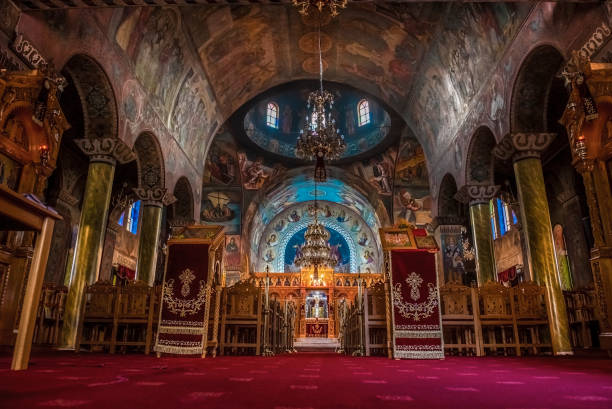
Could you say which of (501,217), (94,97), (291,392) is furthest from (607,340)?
(501,217)

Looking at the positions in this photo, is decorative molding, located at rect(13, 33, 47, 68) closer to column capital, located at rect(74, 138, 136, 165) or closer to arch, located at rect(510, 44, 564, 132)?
column capital, located at rect(74, 138, 136, 165)

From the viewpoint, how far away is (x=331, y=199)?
25.5m

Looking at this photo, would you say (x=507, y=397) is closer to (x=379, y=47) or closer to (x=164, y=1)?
(x=164, y=1)

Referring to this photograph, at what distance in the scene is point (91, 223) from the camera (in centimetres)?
822

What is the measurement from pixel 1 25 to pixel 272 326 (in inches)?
247

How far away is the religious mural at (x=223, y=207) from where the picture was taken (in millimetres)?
18953

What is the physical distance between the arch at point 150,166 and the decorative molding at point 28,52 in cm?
479

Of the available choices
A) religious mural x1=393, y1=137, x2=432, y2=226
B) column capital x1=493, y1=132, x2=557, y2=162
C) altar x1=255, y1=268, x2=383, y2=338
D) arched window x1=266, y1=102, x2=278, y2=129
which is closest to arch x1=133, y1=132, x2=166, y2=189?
column capital x1=493, y1=132, x2=557, y2=162

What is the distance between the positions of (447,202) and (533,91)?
574 cm

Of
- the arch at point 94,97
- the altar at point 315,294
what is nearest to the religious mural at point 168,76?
the arch at point 94,97

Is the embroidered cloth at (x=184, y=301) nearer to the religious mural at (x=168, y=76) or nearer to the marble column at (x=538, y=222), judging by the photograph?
the religious mural at (x=168, y=76)

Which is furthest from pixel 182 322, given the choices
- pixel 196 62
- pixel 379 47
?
pixel 379 47

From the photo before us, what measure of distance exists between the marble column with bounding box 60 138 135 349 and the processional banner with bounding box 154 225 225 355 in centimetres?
245

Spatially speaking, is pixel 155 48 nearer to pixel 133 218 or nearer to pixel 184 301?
pixel 184 301
